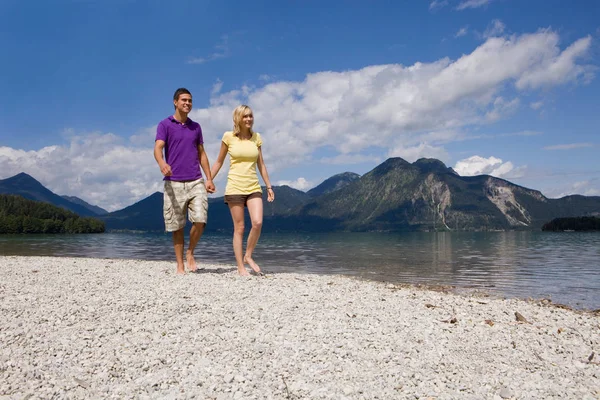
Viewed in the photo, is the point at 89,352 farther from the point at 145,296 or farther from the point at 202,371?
the point at 145,296

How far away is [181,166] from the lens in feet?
30.5

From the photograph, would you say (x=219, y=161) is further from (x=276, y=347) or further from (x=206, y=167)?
(x=276, y=347)

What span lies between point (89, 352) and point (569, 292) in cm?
1340

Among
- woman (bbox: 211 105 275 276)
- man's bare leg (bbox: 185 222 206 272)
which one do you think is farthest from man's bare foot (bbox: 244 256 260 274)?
man's bare leg (bbox: 185 222 206 272)

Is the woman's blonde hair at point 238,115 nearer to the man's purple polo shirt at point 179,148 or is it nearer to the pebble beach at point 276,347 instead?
the man's purple polo shirt at point 179,148

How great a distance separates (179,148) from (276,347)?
5.92 metres

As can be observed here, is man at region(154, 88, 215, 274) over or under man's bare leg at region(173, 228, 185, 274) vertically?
over

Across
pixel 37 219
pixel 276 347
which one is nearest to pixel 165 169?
pixel 276 347

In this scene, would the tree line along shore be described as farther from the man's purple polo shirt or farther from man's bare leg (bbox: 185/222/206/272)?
the man's purple polo shirt

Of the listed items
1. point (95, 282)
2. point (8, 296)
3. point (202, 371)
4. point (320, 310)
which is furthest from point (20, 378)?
point (95, 282)

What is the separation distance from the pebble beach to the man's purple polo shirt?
297cm

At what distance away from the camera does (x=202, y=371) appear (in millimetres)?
4094

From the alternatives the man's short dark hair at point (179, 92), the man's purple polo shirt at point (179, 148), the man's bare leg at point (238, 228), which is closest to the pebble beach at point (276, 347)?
the man's bare leg at point (238, 228)

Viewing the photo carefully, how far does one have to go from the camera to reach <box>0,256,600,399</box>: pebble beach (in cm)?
387
